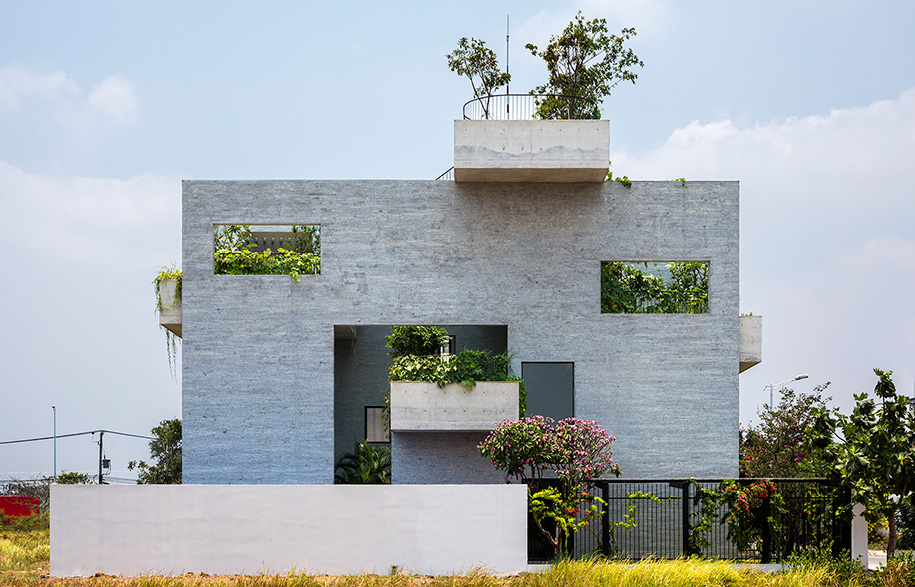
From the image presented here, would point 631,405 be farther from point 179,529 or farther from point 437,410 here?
point 179,529

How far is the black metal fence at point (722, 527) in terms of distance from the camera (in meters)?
17.5

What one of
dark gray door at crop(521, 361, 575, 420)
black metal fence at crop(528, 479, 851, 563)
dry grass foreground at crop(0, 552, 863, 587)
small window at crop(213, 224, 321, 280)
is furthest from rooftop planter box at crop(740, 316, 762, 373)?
small window at crop(213, 224, 321, 280)

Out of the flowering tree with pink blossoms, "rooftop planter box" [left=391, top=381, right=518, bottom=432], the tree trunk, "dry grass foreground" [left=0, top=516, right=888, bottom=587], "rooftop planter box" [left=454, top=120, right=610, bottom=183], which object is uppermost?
"rooftop planter box" [left=454, top=120, right=610, bottom=183]

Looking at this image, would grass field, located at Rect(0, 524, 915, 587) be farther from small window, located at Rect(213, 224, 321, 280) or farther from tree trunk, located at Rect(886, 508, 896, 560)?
small window, located at Rect(213, 224, 321, 280)

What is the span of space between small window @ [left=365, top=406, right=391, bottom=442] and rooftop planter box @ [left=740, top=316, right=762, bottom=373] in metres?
9.32

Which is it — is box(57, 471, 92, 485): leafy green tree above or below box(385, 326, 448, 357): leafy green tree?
below

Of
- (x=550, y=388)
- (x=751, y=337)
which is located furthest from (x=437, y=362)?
(x=751, y=337)

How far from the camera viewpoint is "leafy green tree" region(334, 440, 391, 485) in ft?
75.7

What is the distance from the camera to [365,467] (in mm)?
23109

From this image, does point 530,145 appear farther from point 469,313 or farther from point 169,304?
point 169,304

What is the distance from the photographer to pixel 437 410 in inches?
793

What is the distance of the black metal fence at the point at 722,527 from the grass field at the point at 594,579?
72 centimetres

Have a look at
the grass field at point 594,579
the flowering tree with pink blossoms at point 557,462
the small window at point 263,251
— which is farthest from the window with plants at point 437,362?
the grass field at point 594,579

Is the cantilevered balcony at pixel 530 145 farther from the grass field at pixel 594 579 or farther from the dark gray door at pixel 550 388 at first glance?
the grass field at pixel 594 579
